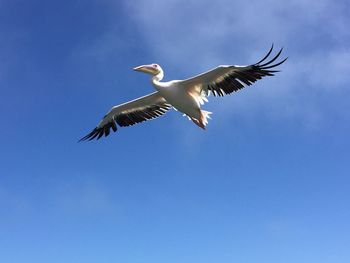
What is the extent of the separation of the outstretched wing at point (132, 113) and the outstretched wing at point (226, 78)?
10.4 ft

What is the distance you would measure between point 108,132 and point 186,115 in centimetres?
525

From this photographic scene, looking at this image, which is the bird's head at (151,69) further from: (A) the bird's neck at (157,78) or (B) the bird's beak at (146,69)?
(A) the bird's neck at (157,78)

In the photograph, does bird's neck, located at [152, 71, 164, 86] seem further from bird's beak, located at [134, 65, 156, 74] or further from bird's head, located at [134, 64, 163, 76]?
bird's beak, located at [134, 65, 156, 74]

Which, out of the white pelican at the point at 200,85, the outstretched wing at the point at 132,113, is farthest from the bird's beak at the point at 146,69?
the outstretched wing at the point at 132,113

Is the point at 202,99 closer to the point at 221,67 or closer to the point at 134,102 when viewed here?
the point at 221,67

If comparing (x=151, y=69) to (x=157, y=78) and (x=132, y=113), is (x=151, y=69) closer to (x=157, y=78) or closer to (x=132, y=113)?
(x=157, y=78)

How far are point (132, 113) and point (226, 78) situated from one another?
631 centimetres

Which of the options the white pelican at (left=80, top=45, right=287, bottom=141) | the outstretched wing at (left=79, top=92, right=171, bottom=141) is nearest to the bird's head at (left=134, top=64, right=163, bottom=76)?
the white pelican at (left=80, top=45, right=287, bottom=141)

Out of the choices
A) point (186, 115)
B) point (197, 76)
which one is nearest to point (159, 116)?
point (186, 115)

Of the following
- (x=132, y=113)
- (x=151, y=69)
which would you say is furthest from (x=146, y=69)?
(x=132, y=113)

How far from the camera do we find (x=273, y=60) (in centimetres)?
1908

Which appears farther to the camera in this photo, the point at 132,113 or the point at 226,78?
the point at 132,113

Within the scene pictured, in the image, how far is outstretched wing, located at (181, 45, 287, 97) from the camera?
1970cm

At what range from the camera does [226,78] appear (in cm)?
2095
